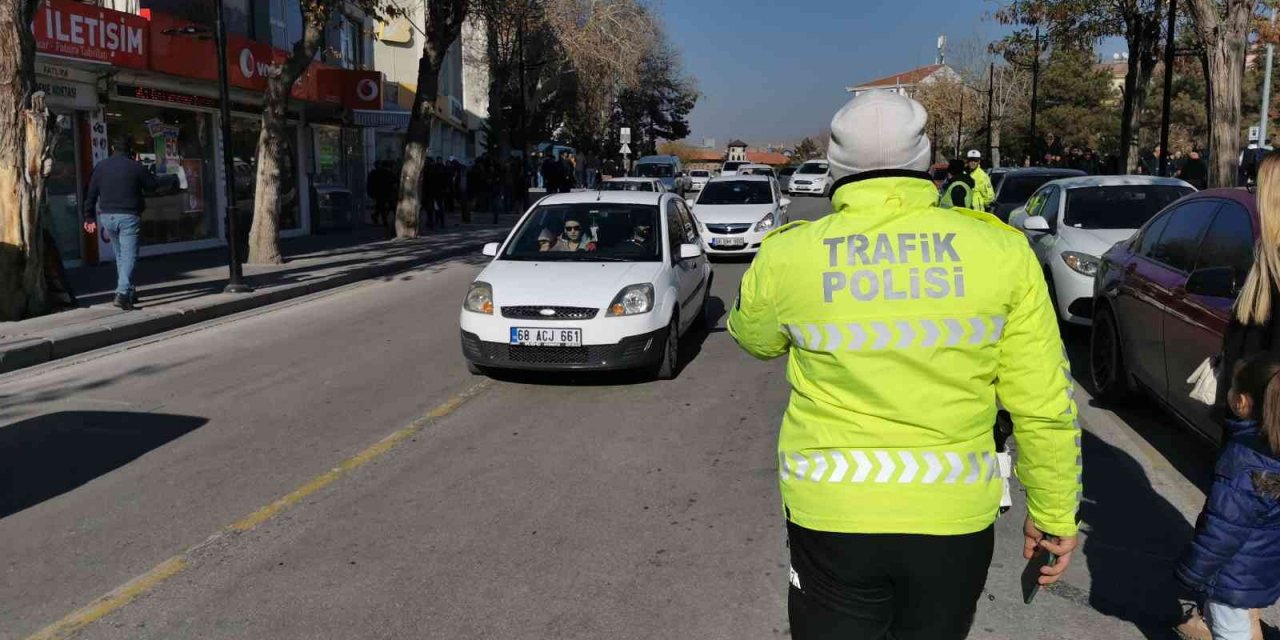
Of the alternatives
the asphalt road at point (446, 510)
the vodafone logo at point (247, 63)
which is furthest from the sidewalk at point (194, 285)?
the vodafone logo at point (247, 63)

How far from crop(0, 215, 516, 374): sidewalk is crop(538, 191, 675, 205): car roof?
4658mm

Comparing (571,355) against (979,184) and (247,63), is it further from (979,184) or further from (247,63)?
(247,63)

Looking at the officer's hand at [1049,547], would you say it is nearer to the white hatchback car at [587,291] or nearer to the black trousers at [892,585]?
the black trousers at [892,585]

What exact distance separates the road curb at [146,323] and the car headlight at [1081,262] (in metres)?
9.27

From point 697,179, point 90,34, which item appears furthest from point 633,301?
point 697,179

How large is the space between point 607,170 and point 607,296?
56.4m

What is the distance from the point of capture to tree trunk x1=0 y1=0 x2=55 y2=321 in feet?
34.8

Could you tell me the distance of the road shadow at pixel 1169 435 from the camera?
6043mm

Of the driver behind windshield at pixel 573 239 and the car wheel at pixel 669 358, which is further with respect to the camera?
the driver behind windshield at pixel 573 239

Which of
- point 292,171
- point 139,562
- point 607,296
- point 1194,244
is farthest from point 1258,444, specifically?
point 292,171

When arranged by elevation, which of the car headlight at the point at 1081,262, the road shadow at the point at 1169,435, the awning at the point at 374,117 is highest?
Result: the awning at the point at 374,117

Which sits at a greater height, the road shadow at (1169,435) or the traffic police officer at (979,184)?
the traffic police officer at (979,184)

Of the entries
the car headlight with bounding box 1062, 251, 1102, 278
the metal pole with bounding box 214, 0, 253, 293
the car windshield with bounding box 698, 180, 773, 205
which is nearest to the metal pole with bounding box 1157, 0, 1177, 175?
the car windshield with bounding box 698, 180, 773, 205

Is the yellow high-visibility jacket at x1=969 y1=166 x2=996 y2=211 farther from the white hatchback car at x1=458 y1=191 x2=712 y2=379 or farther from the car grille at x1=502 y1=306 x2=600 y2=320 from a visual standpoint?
the car grille at x1=502 y1=306 x2=600 y2=320
